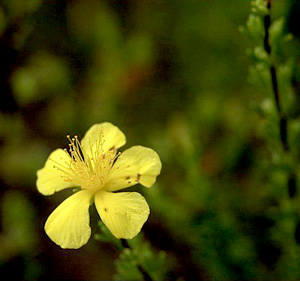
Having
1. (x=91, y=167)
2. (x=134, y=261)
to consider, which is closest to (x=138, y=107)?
(x=91, y=167)

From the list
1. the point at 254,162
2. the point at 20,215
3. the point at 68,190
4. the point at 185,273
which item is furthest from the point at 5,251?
the point at 254,162

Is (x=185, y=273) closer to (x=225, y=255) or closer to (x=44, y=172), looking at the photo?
(x=225, y=255)

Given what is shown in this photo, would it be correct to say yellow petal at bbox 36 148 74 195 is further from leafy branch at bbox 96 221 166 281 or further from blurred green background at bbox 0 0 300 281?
blurred green background at bbox 0 0 300 281

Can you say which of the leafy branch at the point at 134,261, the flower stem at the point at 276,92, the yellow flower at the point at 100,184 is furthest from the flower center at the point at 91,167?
the flower stem at the point at 276,92

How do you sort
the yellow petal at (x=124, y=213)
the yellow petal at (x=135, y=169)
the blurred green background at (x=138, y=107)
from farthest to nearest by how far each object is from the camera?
the blurred green background at (x=138, y=107) < the yellow petal at (x=135, y=169) < the yellow petal at (x=124, y=213)

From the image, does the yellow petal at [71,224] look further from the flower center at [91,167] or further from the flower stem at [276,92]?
the flower stem at [276,92]

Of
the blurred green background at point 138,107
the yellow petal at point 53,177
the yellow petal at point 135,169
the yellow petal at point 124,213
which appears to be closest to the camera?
the yellow petal at point 124,213

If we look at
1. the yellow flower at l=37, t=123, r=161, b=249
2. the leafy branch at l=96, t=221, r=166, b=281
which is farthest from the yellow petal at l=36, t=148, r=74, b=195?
the leafy branch at l=96, t=221, r=166, b=281
